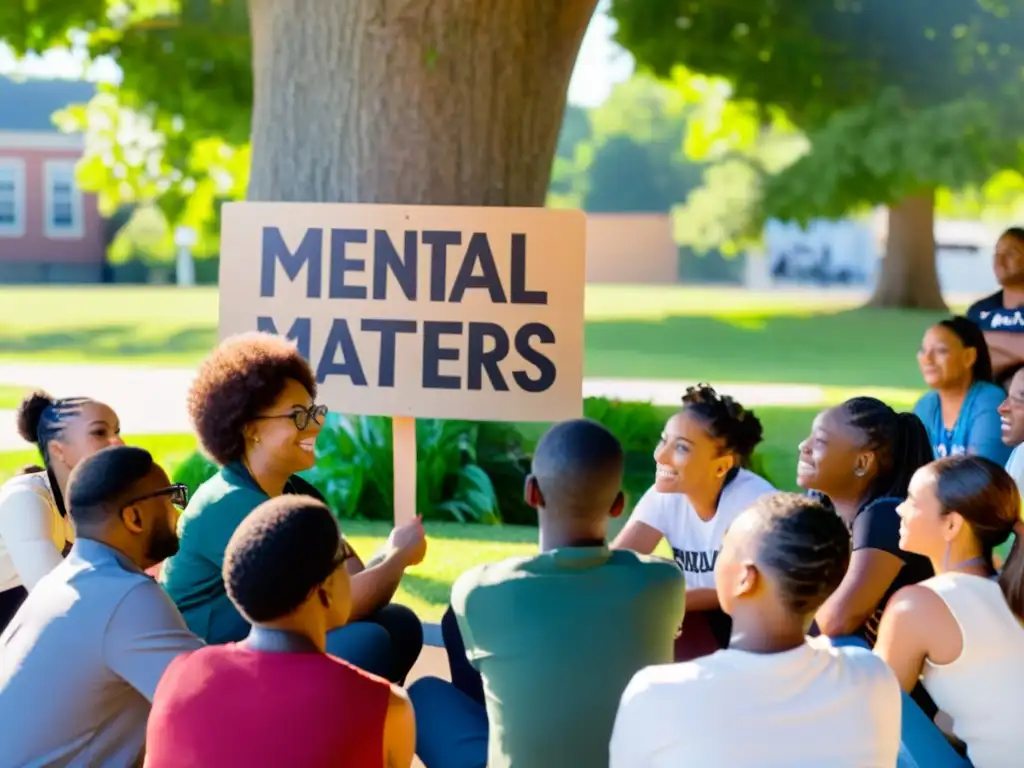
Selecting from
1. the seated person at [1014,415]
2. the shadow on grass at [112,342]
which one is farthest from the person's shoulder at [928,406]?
the shadow on grass at [112,342]

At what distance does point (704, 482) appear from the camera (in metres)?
4.52

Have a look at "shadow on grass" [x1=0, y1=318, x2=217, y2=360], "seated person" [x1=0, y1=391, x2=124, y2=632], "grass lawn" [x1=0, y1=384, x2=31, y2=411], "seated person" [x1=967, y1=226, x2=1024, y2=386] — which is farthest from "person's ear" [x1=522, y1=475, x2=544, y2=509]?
"shadow on grass" [x1=0, y1=318, x2=217, y2=360]

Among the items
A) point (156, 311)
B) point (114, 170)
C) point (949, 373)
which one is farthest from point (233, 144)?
point (156, 311)

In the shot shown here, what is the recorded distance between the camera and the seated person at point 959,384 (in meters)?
6.07

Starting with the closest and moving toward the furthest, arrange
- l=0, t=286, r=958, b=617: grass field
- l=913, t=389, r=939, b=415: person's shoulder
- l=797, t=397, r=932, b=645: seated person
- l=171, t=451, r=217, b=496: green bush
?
l=797, t=397, r=932, b=645: seated person, l=913, t=389, r=939, b=415: person's shoulder, l=171, t=451, r=217, b=496: green bush, l=0, t=286, r=958, b=617: grass field

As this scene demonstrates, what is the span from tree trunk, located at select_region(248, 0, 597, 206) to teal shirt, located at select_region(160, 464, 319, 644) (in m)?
5.10

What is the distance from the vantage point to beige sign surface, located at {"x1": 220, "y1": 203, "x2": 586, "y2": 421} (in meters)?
6.47

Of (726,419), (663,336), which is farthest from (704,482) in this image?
(663,336)

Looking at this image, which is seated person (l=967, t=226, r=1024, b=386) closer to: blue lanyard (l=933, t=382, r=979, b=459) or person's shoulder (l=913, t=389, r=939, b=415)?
person's shoulder (l=913, t=389, r=939, b=415)

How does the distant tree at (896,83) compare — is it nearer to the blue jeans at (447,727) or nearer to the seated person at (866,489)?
the seated person at (866,489)

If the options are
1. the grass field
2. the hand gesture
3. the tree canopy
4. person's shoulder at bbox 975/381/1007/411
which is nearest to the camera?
the hand gesture

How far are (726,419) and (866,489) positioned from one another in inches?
18.2

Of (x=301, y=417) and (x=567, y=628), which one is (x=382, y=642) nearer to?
(x=301, y=417)

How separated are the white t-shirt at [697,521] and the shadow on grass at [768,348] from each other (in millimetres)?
14324
